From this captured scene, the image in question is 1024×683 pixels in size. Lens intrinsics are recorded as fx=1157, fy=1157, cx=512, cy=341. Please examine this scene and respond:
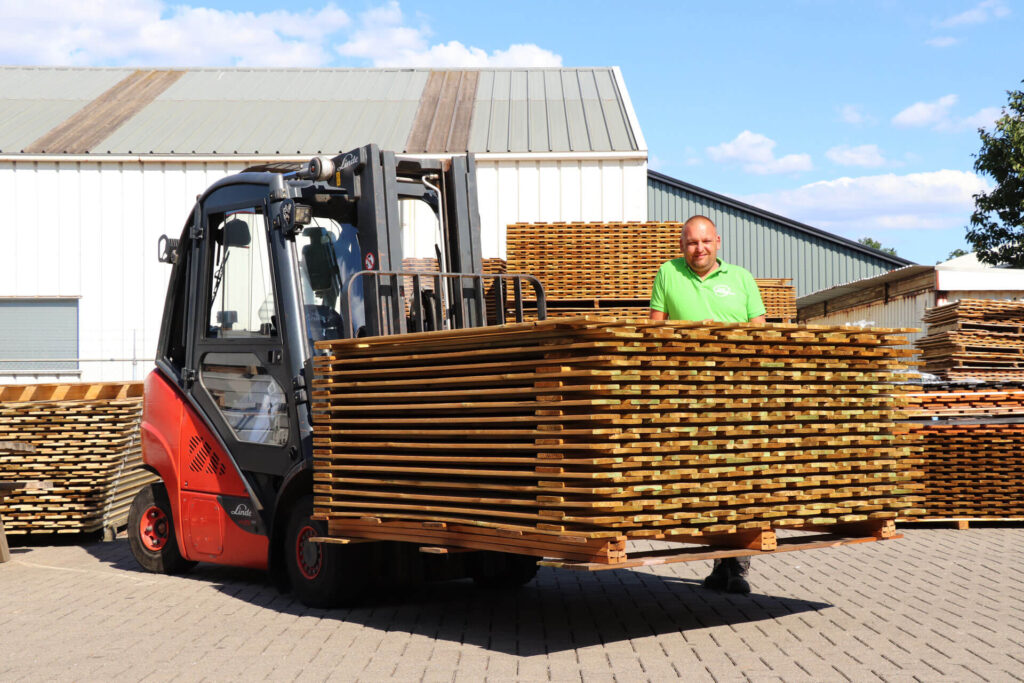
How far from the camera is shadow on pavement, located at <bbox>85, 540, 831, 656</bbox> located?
19.4 feet

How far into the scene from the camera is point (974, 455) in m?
10.4

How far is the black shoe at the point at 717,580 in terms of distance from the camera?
719 centimetres

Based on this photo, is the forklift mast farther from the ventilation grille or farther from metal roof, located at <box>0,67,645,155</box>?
metal roof, located at <box>0,67,645,155</box>

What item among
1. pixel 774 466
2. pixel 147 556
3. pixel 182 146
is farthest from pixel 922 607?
pixel 182 146

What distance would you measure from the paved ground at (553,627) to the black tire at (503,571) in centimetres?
11

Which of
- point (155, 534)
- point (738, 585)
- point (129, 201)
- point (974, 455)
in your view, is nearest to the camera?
point (738, 585)

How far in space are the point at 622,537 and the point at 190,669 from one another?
201 centimetres

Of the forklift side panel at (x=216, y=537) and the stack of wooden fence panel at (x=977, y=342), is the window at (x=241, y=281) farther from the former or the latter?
the stack of wooden fence panel at (x=977, y=342)

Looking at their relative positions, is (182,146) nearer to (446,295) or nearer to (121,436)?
(121,436)

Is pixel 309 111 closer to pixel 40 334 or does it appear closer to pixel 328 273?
pixel 40 334

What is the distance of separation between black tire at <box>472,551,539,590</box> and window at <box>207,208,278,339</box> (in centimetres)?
194

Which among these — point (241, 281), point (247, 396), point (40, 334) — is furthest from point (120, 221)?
point (247, 396)

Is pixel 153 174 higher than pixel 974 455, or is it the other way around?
pixel 153 174

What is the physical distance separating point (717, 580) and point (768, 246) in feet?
64.8
